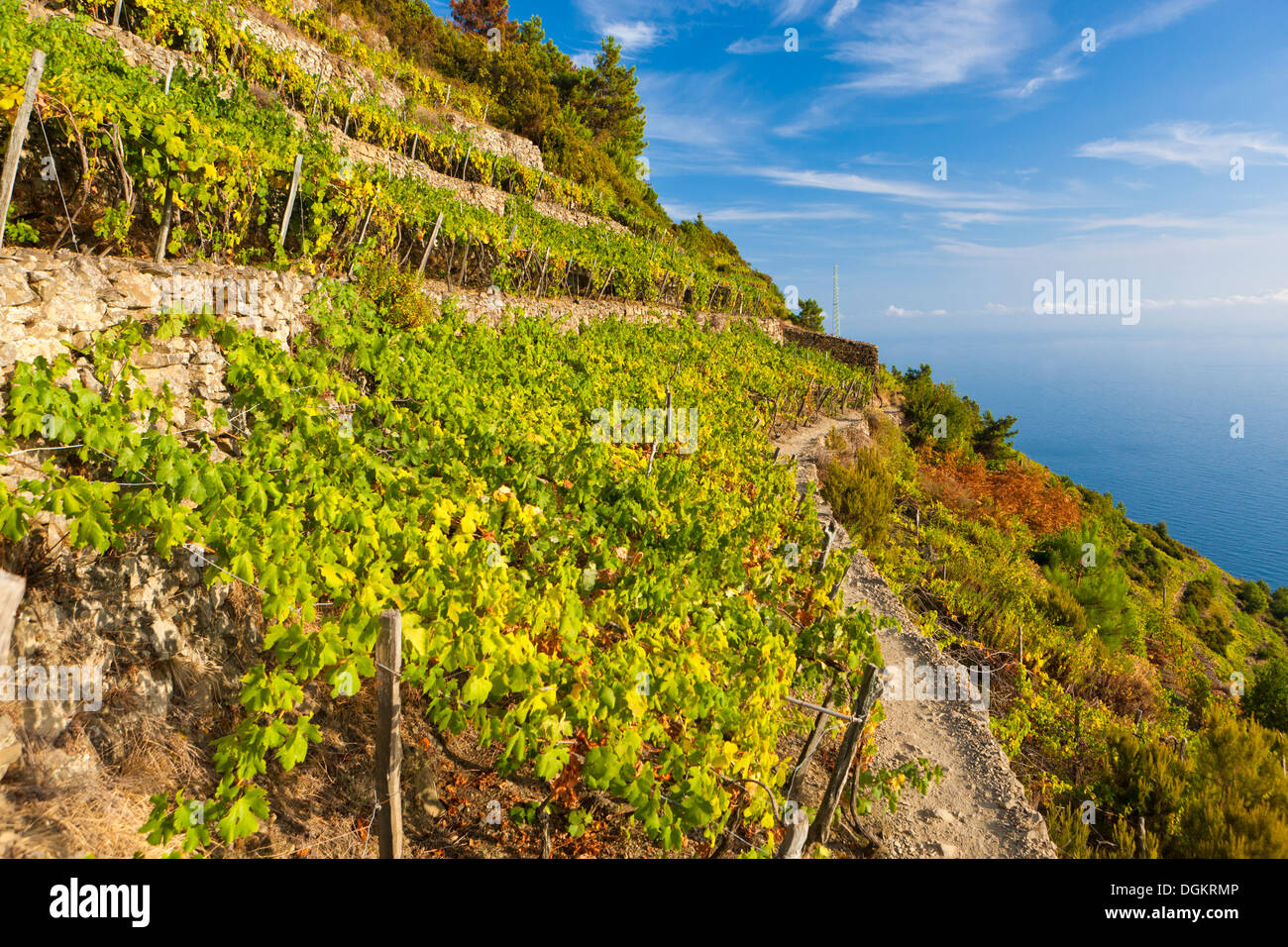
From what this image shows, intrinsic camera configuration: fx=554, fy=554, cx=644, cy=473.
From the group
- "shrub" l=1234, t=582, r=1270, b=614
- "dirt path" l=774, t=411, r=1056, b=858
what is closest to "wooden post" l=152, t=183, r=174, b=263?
"dirt path" l=774, t=411, r=1056, b=858

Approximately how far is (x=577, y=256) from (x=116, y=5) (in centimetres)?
1001

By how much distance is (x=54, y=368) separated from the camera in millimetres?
3275

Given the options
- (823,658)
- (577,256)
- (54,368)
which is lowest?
(823,658)

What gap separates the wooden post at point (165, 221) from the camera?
5.10 m

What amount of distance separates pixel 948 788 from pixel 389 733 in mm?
4865

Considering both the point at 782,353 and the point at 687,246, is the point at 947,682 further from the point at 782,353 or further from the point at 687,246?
the point at 687,246

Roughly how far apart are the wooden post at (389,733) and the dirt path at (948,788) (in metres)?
3.43

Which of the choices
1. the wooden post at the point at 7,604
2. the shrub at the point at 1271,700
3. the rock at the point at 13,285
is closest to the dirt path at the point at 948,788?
the wooden post at the point at 7,604
